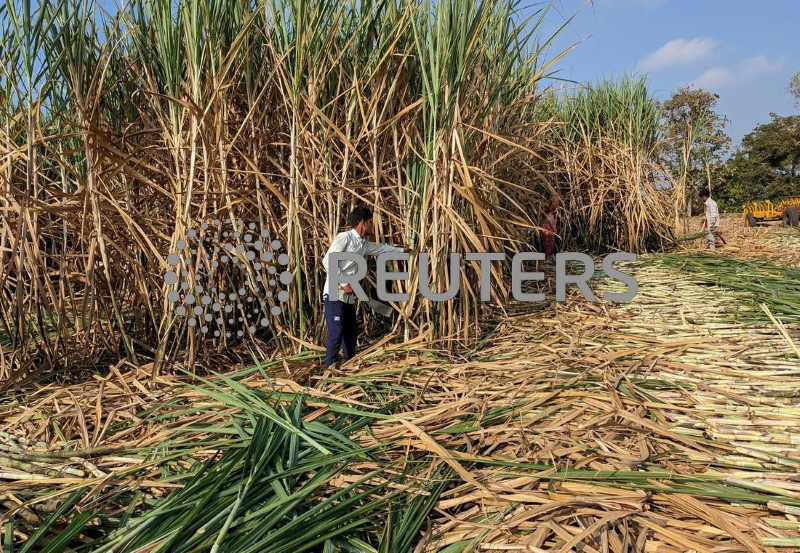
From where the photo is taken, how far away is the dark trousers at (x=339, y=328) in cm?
238

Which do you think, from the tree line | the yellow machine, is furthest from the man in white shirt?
the tree line

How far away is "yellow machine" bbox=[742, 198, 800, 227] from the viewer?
33.2 ft

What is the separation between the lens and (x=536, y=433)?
1.65 meters

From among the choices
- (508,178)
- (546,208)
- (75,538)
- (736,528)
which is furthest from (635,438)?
(546,208)

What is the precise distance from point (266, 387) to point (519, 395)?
1.04 meters

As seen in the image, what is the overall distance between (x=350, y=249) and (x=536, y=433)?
1211mm

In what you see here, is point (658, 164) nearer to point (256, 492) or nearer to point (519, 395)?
point (519, 395)

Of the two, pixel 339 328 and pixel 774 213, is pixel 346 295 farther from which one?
pixel 774 213

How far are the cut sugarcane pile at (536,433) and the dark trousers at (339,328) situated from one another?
0.13 meters

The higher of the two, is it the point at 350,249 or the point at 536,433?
the point at 350,249

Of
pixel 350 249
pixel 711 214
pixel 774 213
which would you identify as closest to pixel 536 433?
pixel 350 249

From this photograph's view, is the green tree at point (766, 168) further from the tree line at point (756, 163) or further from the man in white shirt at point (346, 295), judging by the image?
the man in white shirt at point (346, 295)

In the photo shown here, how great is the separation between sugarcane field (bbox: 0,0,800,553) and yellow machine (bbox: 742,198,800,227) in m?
8.65

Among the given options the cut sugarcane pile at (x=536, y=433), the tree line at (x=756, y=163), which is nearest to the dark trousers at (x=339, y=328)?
the cut sugarcane pile at (x=536, y=433)
